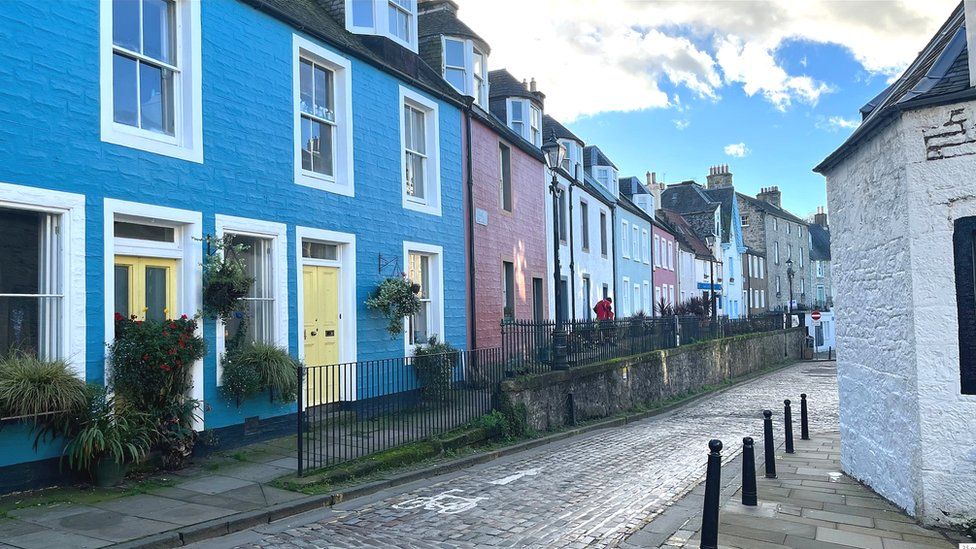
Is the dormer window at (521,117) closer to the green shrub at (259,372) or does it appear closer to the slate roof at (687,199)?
the green shrub at (259,372)

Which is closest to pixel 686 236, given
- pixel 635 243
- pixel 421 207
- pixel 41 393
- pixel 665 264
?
pixel 665 264

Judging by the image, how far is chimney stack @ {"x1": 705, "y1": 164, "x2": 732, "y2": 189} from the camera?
6028cm

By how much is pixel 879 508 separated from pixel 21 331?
9.31 meters

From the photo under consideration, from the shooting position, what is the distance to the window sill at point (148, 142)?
8578mm

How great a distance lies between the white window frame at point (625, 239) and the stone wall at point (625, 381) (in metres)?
6.44

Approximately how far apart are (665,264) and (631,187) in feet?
16.3

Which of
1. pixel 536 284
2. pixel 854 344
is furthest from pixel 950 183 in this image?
pixel 536 284

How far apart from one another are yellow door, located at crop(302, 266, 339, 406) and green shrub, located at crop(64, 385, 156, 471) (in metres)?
3.77

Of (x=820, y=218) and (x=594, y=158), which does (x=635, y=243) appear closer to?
(x=594, y=158)

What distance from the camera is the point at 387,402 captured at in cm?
1113

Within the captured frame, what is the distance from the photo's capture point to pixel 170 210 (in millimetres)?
9281

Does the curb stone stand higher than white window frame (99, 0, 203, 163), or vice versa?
white window frame (99, 0, 203, 163)

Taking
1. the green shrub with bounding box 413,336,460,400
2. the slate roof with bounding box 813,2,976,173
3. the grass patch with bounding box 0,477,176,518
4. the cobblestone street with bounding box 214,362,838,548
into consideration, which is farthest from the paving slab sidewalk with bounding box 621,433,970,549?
the grass patch with bounding box 0,477,176,518

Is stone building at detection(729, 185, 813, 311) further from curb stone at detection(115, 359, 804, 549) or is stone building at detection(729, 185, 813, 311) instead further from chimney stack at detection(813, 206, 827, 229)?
curb stone at detection(115, 359, 804, 549)
